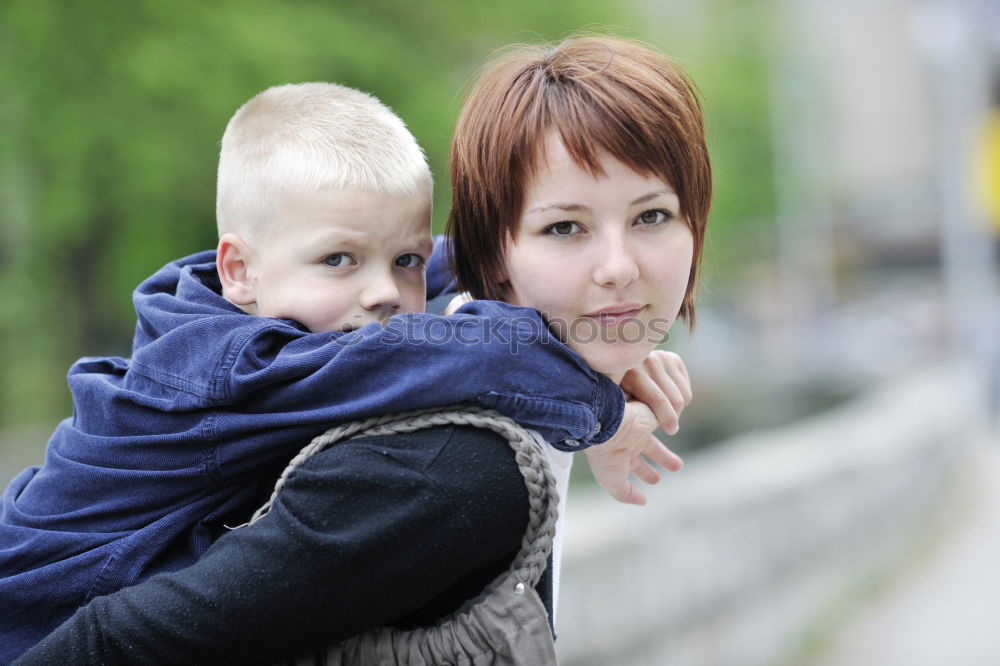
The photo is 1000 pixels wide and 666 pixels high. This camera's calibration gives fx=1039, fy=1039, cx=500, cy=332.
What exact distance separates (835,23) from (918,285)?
1174 cm

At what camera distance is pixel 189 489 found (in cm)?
146

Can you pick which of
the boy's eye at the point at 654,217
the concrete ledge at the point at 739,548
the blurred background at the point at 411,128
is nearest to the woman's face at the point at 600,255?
the boy's eye at the point at 654,217

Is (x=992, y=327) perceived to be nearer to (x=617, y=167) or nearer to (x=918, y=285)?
(x=617, y=167)

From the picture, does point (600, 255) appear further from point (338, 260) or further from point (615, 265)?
point (338, 260)

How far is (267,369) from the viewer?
1.40 m

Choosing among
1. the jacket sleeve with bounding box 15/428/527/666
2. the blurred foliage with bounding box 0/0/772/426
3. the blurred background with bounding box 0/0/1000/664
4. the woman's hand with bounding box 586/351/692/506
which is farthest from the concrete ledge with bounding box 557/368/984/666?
the jacket sleeve with bounding box 15/428/527/666

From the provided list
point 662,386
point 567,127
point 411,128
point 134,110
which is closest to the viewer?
point 567,127

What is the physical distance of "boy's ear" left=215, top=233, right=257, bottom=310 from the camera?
1.65 m

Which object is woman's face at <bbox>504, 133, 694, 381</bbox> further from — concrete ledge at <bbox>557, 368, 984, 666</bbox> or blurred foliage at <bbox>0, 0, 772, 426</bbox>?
blurred foliage at <bbox>0, 0, 772, 426</bbox>

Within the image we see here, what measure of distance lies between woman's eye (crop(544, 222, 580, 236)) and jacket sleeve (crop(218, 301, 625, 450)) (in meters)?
0.14

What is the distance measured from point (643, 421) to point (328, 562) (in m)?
0.67

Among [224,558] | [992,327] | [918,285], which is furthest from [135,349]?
[918,285]

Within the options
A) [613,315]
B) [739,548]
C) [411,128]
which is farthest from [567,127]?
[411,128]

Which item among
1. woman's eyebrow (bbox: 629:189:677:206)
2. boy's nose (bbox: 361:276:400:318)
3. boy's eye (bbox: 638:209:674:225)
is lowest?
boy's nose (bbox: 361:276:400:318)
